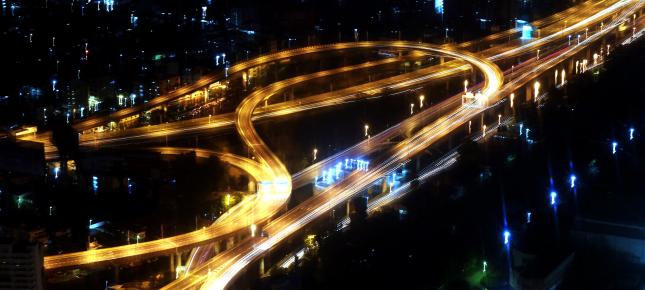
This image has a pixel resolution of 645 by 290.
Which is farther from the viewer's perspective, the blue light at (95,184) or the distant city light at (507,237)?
the blue light at (95,184)

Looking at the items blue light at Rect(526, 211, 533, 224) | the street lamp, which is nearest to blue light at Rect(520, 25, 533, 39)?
the street lamp

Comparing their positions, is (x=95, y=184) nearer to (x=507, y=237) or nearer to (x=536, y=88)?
(x=507, y=237)

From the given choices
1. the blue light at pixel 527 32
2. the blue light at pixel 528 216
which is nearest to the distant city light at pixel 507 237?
the blue light at pixel 528 216

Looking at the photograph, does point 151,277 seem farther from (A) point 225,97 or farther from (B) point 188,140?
(A) point 225,97

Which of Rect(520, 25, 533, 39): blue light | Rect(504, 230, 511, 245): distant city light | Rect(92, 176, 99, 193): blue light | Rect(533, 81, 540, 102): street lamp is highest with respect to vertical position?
Rect(520, 25, 533, 39): blue light

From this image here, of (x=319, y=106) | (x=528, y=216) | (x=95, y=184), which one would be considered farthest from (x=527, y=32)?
(x=95, y=184)

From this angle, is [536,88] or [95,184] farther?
[536,88]

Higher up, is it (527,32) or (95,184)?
(527,32)

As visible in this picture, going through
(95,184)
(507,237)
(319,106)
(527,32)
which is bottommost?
(507,237)

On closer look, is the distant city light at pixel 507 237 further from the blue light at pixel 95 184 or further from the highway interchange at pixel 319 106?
the blue light at pixel 95 184

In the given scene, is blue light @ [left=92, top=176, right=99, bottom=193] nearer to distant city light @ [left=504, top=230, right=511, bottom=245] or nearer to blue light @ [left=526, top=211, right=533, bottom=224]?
distant city light @ [left=504, top=230, right=511, bottom=245]

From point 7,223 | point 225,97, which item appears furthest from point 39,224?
point 225,97
